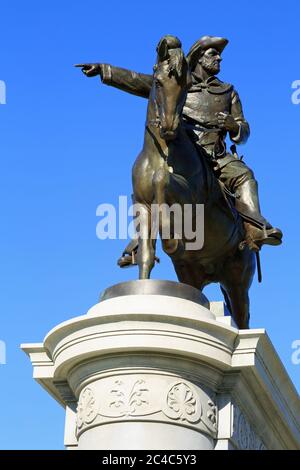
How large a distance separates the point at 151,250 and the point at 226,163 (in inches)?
95.9

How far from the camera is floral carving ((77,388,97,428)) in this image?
1091 cm

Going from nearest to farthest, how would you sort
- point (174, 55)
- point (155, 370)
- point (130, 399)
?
point (130, 399) → point (155, 370) → point (174, 55)

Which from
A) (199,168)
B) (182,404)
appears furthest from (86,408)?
(199,168)

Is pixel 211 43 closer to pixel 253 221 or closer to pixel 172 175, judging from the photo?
pixel 253 221

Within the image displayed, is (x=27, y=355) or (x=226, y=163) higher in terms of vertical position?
(x=226, y=163)

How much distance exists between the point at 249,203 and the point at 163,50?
2.38 metres

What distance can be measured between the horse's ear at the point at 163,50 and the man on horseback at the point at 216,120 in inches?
32.4

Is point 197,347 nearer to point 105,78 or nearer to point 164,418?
point 164,418

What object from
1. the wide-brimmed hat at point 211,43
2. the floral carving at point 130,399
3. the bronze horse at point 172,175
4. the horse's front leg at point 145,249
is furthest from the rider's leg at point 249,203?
the floral carving at point 130,399

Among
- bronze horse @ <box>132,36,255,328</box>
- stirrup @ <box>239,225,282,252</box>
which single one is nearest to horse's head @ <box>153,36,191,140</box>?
bronze horse @ <box>132,36,255,328</box>

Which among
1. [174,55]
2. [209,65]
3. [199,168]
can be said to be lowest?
[199,168]

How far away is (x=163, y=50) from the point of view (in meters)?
11.8

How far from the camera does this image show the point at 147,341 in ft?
35.6
